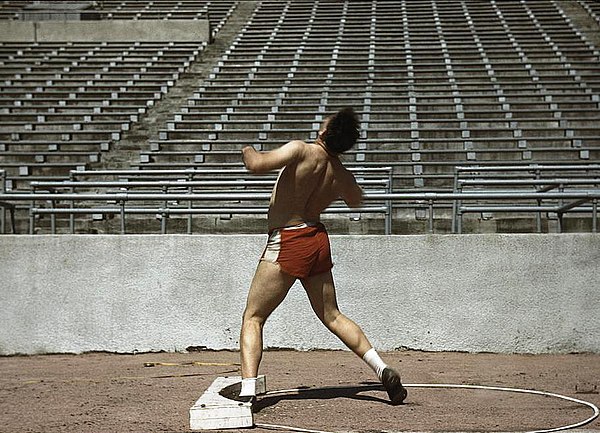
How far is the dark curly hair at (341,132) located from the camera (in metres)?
5.33

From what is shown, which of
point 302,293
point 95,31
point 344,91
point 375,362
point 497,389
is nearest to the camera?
point 375,362

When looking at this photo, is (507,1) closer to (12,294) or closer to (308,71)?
(308,71)

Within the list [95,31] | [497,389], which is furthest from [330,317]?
[95,31]

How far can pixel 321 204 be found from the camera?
17.8 feet

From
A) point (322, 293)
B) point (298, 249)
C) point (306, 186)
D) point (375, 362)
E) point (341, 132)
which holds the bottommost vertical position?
point (375, 362)

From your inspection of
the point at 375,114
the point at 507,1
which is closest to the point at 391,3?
the point at 507,1

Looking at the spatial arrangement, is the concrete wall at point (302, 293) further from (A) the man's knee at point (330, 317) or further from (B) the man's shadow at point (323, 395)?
(A) the man's knee at point (330, 317)

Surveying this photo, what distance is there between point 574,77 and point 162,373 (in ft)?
47.1

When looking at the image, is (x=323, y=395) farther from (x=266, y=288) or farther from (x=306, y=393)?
(x=266, y=288)

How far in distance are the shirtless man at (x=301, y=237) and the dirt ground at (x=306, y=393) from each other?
355 millimetres

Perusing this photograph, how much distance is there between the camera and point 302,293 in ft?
26.3

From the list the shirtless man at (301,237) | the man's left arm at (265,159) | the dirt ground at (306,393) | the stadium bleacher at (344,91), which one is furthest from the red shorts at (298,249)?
the stadium bleacher at (344,91)

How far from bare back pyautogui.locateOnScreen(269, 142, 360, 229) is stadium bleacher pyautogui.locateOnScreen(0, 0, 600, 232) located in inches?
161

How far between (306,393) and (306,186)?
1409mm
